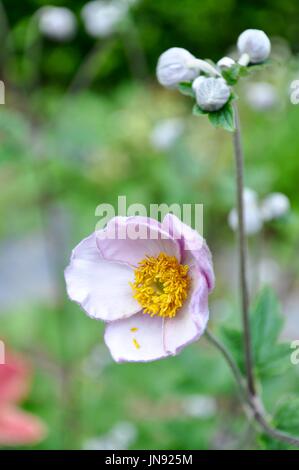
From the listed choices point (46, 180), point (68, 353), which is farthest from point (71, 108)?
point (68, 353)

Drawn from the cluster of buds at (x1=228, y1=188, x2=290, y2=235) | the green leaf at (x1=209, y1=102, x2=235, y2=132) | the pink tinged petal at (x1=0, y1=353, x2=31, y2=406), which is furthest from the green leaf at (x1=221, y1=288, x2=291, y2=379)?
the pink tinged petal at (x1=0, y1=353, x2=31, y2=406)

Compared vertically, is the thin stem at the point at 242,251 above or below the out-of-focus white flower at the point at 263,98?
below

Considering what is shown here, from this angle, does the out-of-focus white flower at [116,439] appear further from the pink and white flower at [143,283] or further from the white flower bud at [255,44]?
the white flower bud at [255,44]

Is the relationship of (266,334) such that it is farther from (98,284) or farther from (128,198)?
(128,198)

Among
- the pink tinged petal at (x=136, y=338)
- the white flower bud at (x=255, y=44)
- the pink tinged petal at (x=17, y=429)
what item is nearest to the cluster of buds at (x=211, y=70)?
the white flower bud at (x=255, y=44)

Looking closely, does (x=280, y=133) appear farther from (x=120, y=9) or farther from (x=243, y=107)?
(x=120, y=9)
